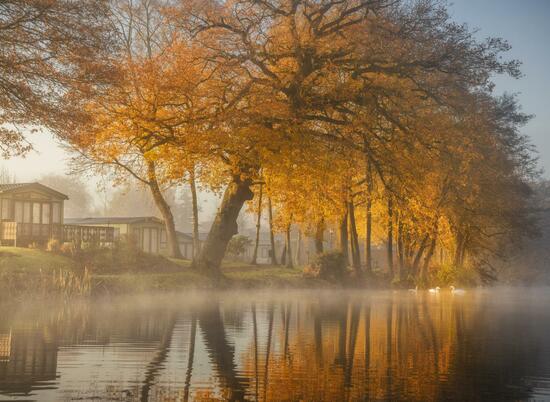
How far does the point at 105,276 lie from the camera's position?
101ft

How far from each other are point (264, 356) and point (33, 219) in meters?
46.3

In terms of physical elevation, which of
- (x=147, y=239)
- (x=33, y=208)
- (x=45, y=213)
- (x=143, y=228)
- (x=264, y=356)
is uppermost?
(x=33, y=208)

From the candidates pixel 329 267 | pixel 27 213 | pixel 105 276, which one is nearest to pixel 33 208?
pixel 27 213

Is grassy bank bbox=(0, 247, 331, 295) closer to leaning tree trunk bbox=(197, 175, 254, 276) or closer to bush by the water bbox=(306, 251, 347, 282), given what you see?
A: leaning tree trunk bbox=(197, 175, 254, 276)

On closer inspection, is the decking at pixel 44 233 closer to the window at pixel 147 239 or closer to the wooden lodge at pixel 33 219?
the wooden lodge at pixel 33 219

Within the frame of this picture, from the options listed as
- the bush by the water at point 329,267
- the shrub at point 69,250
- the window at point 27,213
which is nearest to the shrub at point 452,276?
the bush by the water at point 329,267

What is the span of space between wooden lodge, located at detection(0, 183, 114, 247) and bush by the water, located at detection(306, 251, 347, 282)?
41.3 ft

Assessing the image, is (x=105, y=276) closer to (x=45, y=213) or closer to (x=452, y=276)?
(x=45, y=213)

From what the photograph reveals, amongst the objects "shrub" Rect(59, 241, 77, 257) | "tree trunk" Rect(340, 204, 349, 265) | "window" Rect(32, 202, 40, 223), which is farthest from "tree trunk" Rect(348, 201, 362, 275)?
"window" Rect(32, 202, 40, 223)

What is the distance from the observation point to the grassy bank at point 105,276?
85.4 feet

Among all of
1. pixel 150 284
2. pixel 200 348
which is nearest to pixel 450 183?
pixel 150 284

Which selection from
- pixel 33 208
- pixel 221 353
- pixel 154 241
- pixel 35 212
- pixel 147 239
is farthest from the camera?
pixel 154 241

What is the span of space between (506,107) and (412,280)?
51.3 feet

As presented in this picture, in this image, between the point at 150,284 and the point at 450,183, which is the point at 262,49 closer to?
the point at 150,284
